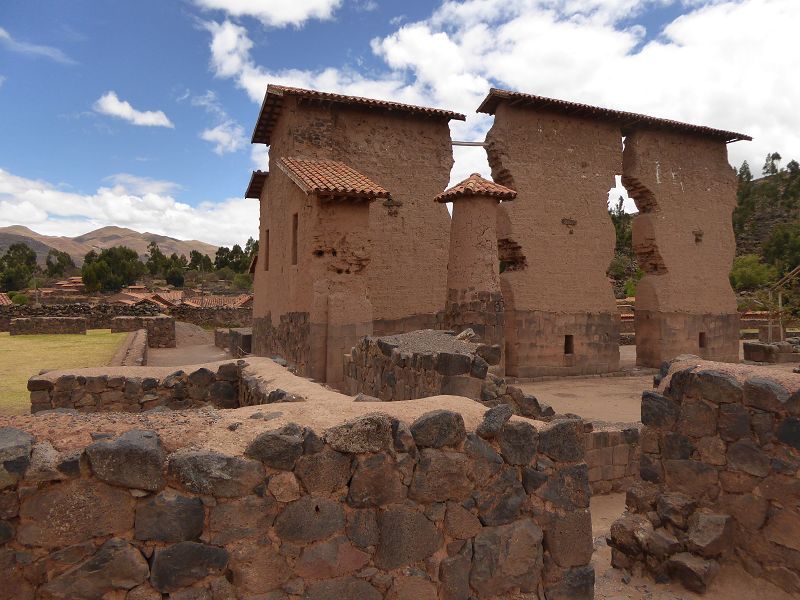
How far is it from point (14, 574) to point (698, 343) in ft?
67.5

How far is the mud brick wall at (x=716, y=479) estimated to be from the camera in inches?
171

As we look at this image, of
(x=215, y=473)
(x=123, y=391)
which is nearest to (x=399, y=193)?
(x=123, y=391)

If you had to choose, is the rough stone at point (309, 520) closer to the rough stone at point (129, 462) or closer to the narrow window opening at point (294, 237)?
the rough stone at point (129, 462)

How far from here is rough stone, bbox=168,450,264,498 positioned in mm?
2539

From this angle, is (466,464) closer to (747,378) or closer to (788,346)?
(747,378)

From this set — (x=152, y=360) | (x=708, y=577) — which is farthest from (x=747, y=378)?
(x=152, y=360)

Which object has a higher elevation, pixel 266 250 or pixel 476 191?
pixel 476 191

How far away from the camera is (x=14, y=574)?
7.64 feet

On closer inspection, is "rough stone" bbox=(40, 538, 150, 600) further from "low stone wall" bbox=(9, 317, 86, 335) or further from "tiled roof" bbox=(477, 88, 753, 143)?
"low stone wall" bbox=(9, 317, 86, 335)

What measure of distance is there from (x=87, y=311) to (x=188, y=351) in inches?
439

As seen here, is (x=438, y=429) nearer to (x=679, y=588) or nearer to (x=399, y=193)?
(x=679, y=588)

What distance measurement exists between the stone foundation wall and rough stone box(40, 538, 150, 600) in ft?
46.7

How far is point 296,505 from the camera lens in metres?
2.72

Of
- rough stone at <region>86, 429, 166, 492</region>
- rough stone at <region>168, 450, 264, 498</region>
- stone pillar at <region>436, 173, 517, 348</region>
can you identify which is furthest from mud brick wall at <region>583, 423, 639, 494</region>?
rough stone at <region>86, 429, 166, 492</region>
